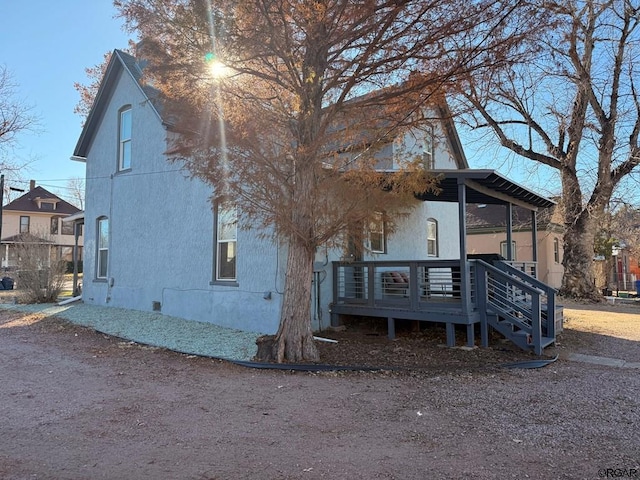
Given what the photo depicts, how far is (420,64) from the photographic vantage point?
22.6 ft

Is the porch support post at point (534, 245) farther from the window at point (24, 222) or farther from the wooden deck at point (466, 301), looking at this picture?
the window at point (24, 222)

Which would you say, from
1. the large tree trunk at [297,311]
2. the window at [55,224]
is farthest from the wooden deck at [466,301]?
the window at [55,224]

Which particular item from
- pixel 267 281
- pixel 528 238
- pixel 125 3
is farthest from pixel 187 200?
pixel 528 238

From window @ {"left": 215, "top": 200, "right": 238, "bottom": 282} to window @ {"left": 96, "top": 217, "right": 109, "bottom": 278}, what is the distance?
522cm

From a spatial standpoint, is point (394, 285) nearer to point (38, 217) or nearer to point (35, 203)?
point (38, 217)

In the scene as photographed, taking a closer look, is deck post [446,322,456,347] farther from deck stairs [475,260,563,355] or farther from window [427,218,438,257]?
window [427,218,438,257]

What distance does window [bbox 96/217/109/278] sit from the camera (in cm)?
1396

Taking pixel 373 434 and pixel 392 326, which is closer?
pixel 373 434

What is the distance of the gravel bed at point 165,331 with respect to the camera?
8.07 meters

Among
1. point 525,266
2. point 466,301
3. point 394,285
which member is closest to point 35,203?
point 394,285

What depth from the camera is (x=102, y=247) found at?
14.1 metres

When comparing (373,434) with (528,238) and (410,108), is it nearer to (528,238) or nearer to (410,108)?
(410,108)

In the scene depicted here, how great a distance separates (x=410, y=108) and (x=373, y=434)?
193 inches

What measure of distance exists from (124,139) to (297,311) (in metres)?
9.31
